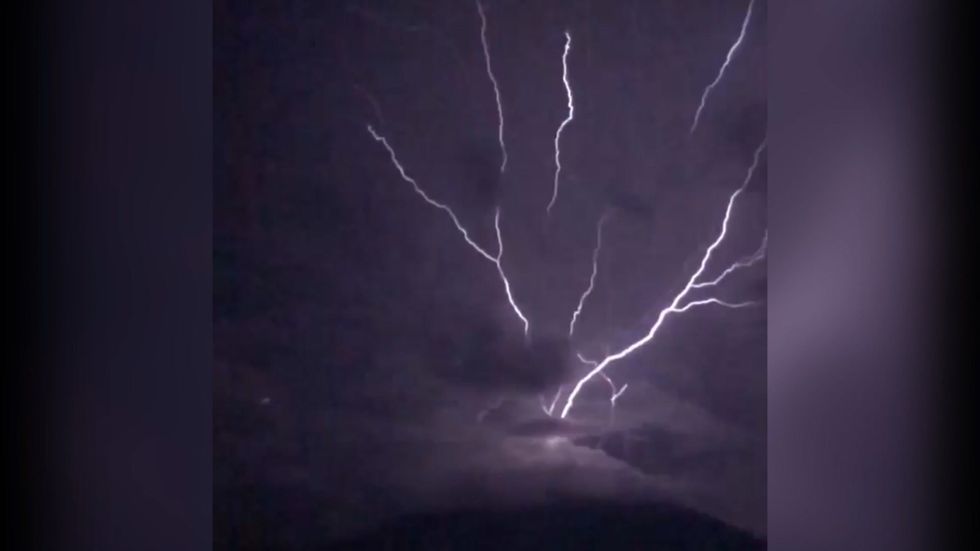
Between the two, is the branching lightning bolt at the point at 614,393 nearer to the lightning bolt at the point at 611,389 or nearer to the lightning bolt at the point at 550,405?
the lightning bolt at the point at 611,389

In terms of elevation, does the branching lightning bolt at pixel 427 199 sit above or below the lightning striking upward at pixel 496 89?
below

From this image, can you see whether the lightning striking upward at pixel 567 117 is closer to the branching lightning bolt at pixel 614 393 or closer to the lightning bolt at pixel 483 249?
the lightning bolt at pixel 483 249

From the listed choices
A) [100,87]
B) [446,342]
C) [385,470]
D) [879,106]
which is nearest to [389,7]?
[100,87]

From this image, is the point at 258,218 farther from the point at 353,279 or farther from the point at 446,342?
the point at 446,342

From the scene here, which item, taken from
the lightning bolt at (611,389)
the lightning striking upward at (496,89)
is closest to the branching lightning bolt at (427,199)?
the lightning striking upward at (496,89)

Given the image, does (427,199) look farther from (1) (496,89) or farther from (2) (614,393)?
(2) (614,393)

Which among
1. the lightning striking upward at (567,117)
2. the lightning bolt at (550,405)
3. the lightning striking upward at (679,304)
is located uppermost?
the lightning striking upward at (567,117)

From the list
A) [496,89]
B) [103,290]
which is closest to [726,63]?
[496,89]
